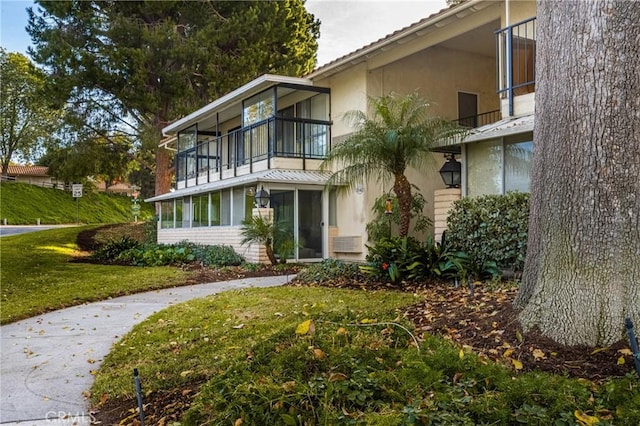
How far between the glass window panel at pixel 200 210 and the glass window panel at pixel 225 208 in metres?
1.25

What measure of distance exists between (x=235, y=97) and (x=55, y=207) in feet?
90.6

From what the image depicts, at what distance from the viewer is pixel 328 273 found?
32.2 feet

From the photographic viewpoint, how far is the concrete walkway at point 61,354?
12.4ft

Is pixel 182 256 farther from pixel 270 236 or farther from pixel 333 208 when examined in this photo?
pixel 333 208

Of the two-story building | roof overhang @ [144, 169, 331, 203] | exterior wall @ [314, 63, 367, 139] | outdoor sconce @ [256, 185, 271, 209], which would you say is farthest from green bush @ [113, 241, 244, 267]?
exterior wall @ [314, 63, 367, 139]

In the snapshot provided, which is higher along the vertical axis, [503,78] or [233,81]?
[233,81]

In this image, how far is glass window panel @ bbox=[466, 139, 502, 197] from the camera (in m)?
9.65

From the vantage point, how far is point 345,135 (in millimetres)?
14688

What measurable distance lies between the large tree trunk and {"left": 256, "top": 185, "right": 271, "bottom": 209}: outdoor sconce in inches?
408

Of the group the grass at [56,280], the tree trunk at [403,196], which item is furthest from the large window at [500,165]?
the grass at [56,280]

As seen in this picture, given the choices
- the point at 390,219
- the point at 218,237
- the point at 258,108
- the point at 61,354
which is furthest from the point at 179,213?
the point at 61,354

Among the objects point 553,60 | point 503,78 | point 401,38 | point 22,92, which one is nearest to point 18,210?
point 22,92

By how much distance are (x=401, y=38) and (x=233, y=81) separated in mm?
12384

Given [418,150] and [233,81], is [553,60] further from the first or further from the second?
[233,81]
